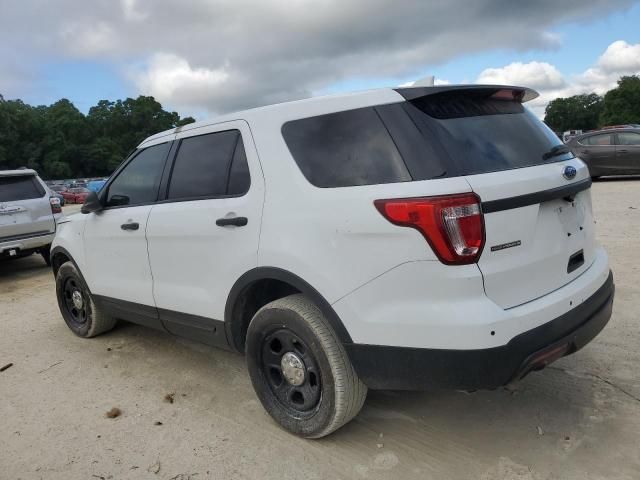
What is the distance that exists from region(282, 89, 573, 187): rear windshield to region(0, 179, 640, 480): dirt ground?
1441 millimetres

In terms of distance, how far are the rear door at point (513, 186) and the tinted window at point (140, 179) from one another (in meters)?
2.07

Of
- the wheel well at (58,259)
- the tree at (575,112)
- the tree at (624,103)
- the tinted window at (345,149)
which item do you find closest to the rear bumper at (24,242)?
the wheel well at (58,259)

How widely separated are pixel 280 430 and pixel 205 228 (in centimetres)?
127

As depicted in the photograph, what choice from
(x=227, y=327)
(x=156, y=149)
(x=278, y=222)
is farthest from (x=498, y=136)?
(x=156, y=149)

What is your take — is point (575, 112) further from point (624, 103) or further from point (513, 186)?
point (513, 186)

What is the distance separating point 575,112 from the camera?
12531cm

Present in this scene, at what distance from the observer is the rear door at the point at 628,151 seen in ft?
44.2

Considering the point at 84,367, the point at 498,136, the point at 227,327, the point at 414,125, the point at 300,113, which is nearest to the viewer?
the point at 414,125

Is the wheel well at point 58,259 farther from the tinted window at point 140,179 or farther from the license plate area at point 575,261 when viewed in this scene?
the license plate area at point 575,261

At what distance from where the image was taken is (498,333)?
2.21m

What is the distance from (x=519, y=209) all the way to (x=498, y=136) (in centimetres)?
46

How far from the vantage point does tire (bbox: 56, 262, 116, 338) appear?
183 inches

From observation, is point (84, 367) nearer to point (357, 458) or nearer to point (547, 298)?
point (357, 458)

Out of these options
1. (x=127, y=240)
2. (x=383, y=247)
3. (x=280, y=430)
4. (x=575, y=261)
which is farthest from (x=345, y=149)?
(x=127, y=240)
